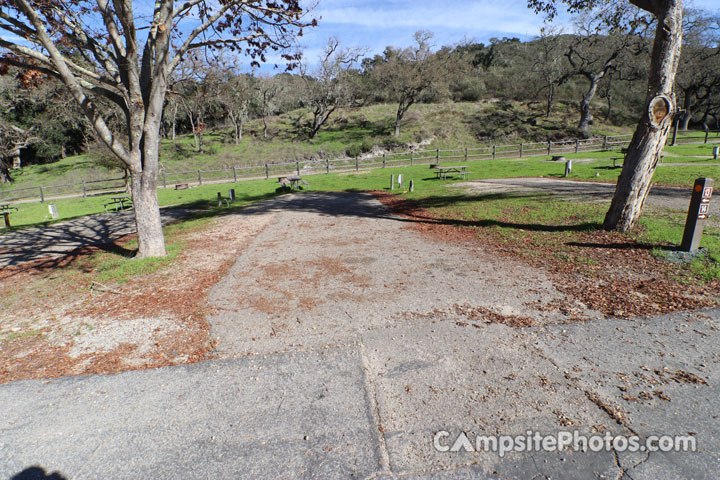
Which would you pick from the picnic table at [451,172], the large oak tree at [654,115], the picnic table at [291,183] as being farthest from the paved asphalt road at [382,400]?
the picnic table at [291,183]

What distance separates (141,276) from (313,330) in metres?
4.72

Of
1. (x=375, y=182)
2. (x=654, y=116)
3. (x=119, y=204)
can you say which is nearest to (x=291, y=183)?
(x=375, y=182)

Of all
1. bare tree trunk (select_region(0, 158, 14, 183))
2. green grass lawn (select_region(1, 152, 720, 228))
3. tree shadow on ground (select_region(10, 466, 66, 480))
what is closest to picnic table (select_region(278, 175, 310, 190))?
green grass lawn (select_region(1, 152, 720, 228))

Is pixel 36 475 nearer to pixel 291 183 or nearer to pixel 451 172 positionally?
pixel 291 183

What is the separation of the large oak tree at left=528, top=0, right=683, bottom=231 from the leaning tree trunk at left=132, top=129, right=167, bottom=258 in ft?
34.6

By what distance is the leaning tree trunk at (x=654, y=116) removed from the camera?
7605 mm

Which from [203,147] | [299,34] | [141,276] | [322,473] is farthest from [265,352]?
[203,147]

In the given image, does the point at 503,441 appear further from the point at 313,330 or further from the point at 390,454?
the point at 313,330

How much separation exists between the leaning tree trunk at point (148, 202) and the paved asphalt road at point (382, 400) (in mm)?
4529

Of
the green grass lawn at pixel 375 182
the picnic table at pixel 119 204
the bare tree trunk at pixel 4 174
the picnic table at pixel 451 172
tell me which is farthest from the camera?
the bare tree trunk at pixel 4 174

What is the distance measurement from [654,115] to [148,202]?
11234 millimetres

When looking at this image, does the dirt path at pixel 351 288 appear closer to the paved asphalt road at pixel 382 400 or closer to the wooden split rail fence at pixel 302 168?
the paved asphalt road at pixel 382 400

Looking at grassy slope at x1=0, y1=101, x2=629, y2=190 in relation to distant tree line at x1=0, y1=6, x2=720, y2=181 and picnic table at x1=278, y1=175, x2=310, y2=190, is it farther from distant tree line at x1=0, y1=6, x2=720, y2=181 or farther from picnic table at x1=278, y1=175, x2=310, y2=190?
picnic table at x1=278, y1=175, x2=310, y2=190

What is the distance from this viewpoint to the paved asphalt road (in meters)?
2.91
